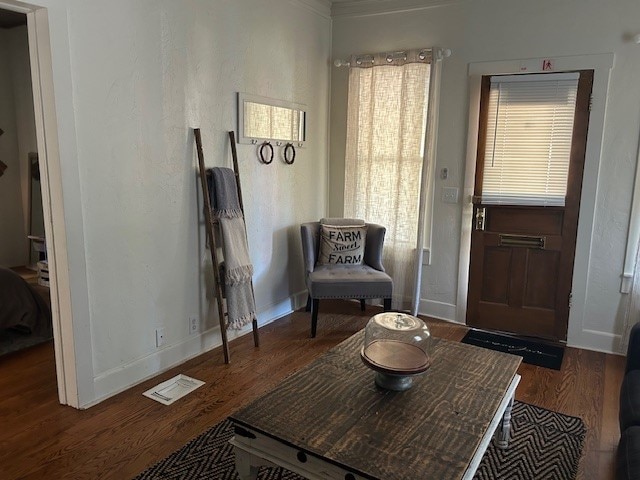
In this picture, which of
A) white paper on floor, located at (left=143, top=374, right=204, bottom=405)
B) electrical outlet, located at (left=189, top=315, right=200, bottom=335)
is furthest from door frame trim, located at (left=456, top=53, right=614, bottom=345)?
white paper on floor, located at (left=143, top=374, right=204, bottom=405)

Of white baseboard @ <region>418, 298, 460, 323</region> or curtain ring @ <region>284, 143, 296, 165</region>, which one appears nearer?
curtain ring @ <region>284, 143, 296, 165</region>

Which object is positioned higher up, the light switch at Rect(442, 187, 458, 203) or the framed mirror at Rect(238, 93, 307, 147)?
the framed mirror at Rect(238, 93, 307, 147)

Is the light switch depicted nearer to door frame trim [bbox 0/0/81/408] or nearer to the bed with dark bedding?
door frame trim [bbox 0/0/81/408]

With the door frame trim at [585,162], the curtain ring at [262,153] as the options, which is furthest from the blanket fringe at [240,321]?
the door frame trim at [585,162]

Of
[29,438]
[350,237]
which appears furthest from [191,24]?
[29,438]

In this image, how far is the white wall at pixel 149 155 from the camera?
2393 mm

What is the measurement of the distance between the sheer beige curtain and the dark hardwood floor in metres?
0.91

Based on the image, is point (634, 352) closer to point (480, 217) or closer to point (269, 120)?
point (480, 217)

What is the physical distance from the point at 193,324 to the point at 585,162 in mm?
2926

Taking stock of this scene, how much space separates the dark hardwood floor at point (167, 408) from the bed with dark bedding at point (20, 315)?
14 cm

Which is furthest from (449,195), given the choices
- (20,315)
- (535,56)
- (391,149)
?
(20,315)

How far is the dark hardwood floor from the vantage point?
214 centimetres

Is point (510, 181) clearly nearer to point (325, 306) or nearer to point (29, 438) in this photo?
point (325, 306)

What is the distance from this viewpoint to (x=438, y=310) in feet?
13.4
